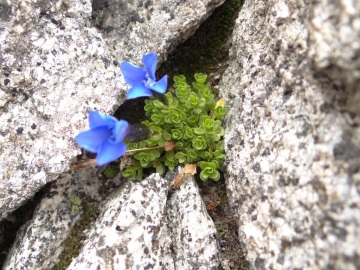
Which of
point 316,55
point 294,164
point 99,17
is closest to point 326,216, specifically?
point 294,164

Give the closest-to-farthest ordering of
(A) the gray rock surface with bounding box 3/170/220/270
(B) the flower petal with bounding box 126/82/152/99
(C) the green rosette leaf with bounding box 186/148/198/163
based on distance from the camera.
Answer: (B) the flower petal with bounding box 126/82/152/99 → (A) the gray rock surface with bounding box 3/170/220/270 → (C) the green rosette leaf with bounding box 186/148/198/163

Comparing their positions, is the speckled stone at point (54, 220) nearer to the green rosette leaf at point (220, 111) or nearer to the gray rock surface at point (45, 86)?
the gray rock surface at point (45, 86)

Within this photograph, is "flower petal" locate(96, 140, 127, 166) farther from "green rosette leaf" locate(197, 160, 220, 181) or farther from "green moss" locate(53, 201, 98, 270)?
"green moss" locate(53, 201, 98, 270)

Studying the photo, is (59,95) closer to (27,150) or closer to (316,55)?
(27,150)

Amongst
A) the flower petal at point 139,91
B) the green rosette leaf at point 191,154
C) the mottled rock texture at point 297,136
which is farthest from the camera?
the green rosette leaf at point 191,154

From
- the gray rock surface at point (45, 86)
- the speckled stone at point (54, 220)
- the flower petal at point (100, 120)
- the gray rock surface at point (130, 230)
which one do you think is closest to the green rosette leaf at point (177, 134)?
the gray rock surface at point (130, 230)

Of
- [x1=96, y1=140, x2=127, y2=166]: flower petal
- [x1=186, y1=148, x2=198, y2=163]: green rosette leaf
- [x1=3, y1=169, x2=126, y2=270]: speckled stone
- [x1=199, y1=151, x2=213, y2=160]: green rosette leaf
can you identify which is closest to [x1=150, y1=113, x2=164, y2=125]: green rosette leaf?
[x1=186, y1=148, x2=198, y2=163]: green rosette leaf
